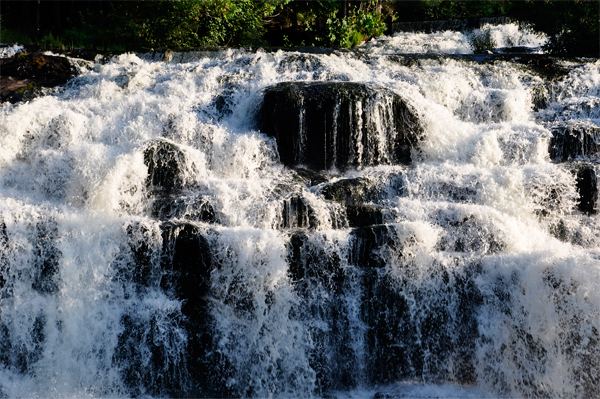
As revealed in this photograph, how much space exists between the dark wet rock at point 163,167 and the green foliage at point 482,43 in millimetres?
9567

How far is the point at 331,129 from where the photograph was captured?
9.38 metres

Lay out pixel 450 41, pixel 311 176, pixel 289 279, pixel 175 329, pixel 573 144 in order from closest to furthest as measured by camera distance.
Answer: pixel 175 329
pixel 289 279
pixel 311 176
pixel 573 144
pixel 450 41

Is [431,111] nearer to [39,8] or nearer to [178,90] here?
[178,90]

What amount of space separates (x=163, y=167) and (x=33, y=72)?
197 inches

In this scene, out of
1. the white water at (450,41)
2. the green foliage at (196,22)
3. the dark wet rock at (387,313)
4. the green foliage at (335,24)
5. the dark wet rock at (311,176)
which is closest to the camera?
the dark wet rock at (387,313)

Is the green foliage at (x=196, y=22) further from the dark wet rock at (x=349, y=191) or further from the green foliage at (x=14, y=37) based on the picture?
the dark wet rock at (x=349, y=191)

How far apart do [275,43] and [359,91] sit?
8036mm

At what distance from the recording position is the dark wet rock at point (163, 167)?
8.19 meters

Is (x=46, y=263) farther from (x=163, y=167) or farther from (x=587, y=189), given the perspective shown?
(x=587, y=189)

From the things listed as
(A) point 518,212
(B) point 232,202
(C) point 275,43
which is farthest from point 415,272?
(C) point 275,43

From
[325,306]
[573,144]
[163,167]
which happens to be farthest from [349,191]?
[573,144]

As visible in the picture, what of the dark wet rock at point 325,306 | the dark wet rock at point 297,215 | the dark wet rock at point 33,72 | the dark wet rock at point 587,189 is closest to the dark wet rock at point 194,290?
the dark wet rock at point 325,306

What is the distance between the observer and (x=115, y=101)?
32.6ft

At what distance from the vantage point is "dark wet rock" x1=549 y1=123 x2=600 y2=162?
30.2 ft
